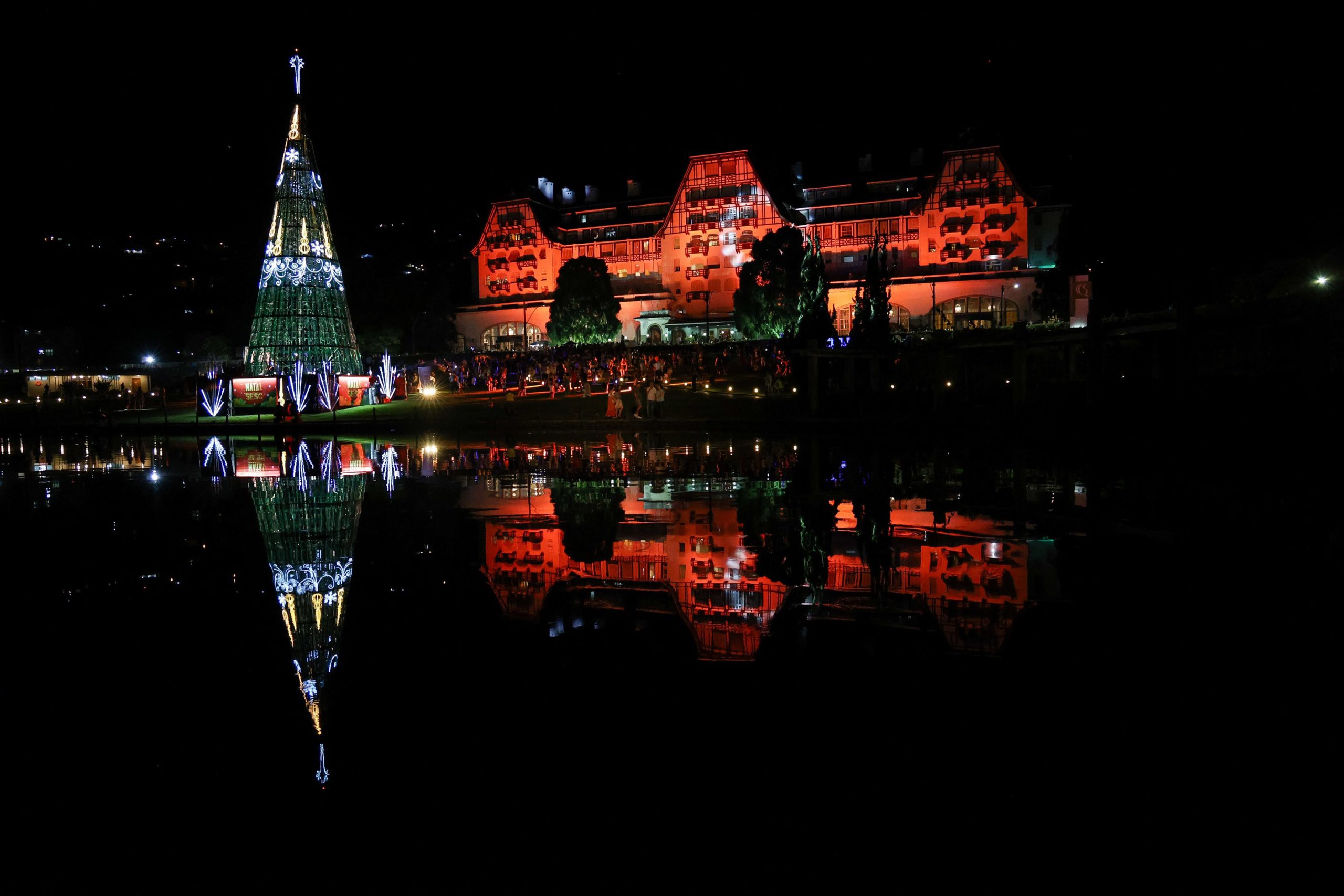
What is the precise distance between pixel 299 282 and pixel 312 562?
2980 cm

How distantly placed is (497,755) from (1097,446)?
1937 cm

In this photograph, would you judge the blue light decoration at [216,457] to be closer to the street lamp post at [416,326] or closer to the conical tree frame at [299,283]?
the conical tree frame at [299,283]

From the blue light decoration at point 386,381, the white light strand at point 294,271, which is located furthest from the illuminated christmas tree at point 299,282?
the blue light decoration at point 386,381

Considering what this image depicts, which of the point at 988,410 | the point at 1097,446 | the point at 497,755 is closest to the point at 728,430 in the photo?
the point at 988,410

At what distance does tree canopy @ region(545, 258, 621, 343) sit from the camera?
186 ft

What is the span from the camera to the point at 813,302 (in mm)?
42344

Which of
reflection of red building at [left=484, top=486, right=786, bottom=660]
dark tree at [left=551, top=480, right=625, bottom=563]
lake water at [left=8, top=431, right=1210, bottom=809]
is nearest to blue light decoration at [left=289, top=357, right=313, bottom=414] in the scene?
lake water at [left=8, top=431, right=1210, bottom=809]

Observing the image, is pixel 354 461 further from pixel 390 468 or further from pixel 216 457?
pixel 216 457

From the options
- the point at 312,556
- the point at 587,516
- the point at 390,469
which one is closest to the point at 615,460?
the point at 390,469

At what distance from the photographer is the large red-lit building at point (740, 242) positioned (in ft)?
180

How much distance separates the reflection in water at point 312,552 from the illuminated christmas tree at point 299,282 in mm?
17889

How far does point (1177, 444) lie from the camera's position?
19.4 m

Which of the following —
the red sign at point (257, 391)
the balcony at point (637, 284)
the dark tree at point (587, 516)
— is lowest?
the dark tree at point (587, 516)

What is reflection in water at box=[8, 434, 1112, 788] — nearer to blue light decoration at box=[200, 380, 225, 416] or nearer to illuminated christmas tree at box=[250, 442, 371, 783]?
illuminated christmas tree at box=[250, 442, 371, 783]
